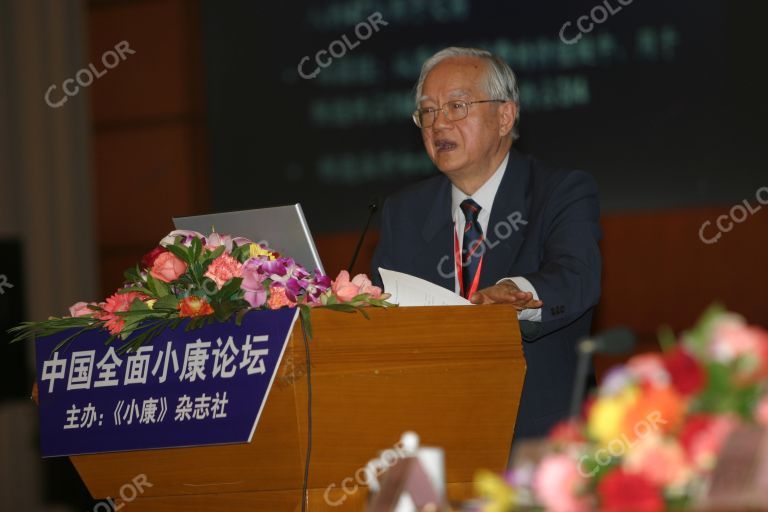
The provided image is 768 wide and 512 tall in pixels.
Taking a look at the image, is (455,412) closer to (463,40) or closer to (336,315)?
(336,315)

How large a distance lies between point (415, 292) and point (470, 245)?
63 cm

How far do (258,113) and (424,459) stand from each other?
12.4 ft

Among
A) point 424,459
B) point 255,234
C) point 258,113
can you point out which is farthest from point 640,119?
point 424,459

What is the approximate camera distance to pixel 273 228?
6.99 feet

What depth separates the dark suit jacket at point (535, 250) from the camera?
7.46ft

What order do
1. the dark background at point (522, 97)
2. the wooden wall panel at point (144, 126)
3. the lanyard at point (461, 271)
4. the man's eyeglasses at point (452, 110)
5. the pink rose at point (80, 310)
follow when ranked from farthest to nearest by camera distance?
the wooden wall panel at point (144, 126) → the dark background at point (522, 97) → the man's eyeglasses at point (452, 110) → the lanyard at point (461, 271) → the pink rose at point (80, 310)

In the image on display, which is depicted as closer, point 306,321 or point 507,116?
point 306,321

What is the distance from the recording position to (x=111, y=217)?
536 cm

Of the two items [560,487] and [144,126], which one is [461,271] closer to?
[560,487]

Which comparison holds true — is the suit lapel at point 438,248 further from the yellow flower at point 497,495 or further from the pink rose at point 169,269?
the yellow flower at point 497,495

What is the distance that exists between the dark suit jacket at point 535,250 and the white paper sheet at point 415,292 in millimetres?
280

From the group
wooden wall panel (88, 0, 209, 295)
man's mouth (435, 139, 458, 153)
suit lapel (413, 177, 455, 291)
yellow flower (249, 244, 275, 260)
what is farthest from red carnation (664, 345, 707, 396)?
wooden wall panel (88, 0, 209, 295)

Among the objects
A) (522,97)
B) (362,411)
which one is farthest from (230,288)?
(522,97)

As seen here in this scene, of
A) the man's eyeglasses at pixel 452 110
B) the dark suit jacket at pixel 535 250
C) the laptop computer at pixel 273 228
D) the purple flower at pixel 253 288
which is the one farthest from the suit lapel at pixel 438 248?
the purple flower at pixel 253 288
